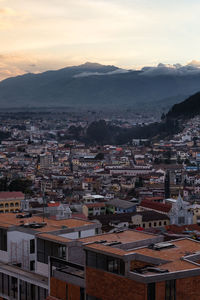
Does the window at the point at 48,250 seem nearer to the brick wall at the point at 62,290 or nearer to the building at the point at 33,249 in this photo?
the building at the point at 33,249

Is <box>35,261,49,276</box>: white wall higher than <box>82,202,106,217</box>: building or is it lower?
higher

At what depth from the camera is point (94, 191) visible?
41.8 meters

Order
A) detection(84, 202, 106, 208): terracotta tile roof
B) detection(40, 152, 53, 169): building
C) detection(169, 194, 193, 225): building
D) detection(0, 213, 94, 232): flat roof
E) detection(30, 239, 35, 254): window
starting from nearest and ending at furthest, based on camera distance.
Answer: detection(30, 239, 35, 254): window
detection(0, 213, 94, 232): flat roof
detection(169, 194, 193, 225): building
detection(84, 202, 106, 208): terracotta tile roof
detection(40, 152, 53, 169): building

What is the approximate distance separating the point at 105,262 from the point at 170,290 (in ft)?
3.43

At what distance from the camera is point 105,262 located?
882 cm

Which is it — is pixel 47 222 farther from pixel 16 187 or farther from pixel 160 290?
pixel 16 187

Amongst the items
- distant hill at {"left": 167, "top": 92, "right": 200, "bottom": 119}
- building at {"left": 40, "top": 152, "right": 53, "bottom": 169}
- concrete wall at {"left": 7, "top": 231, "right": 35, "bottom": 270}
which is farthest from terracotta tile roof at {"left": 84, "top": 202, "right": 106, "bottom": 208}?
distant hill at {"left": 167, "top": 92, "right": 200, "bottom": 119}

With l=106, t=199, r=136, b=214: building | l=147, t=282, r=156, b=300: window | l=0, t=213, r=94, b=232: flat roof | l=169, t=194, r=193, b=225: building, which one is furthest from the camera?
l=106, t=199, r=136, b=214: building

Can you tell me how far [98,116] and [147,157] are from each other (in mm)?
97910

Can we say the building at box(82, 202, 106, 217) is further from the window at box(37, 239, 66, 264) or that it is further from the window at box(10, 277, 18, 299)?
the window at box(37, 239, 66, 264)

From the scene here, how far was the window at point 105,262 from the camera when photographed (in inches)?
340

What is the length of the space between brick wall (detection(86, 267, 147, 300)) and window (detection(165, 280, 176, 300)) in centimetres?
32

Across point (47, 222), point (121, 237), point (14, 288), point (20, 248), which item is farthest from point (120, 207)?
point (121, 237)

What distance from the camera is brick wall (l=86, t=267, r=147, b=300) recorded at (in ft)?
26.8
